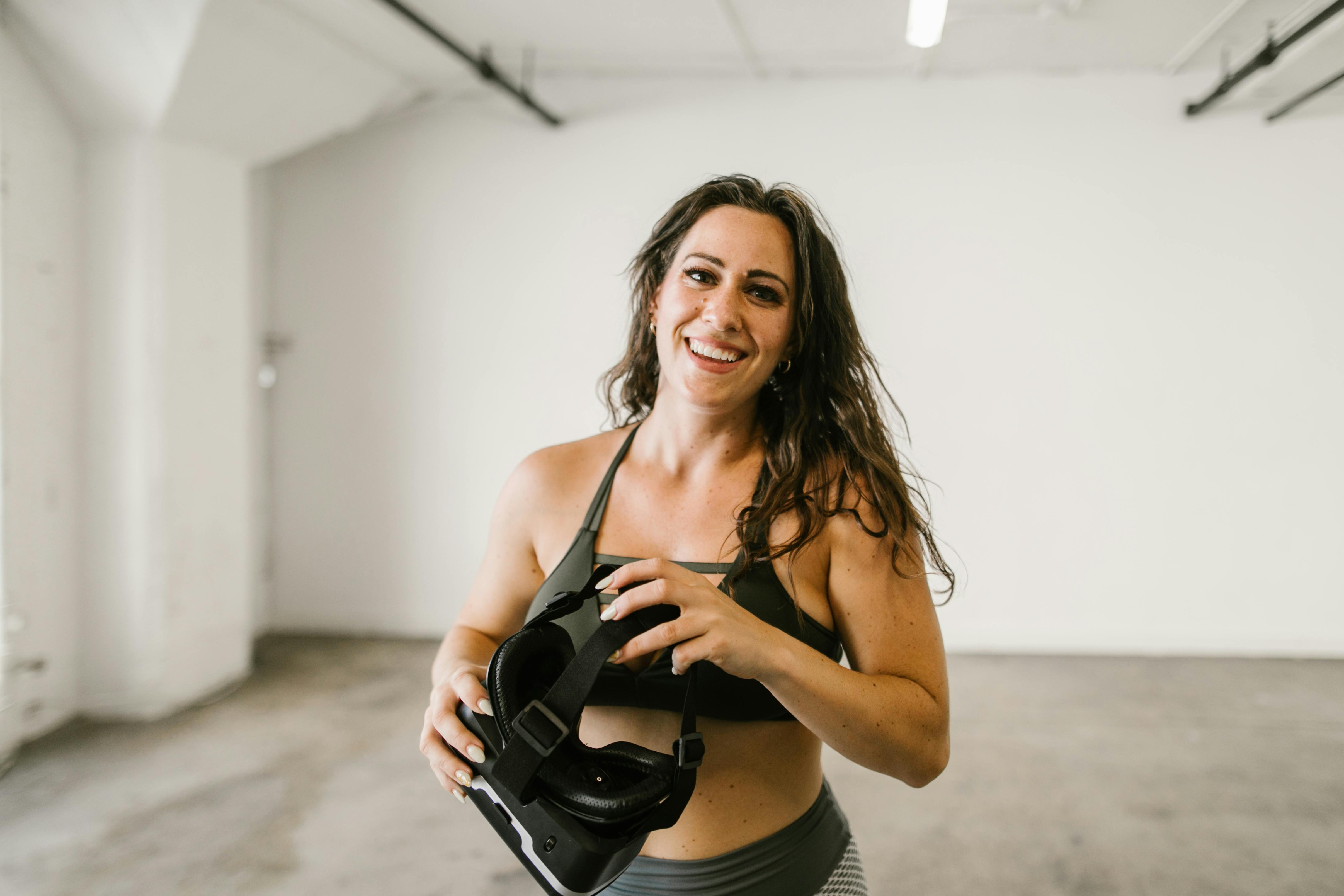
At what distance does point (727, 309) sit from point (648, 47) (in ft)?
12.1

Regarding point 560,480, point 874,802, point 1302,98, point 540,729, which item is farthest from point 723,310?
point 1302,98

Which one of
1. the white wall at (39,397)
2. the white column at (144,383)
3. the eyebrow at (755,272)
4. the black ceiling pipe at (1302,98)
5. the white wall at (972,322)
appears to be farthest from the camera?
the white wall at (972,322)

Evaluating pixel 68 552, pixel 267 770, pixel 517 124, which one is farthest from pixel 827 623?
A: pixel 517 124

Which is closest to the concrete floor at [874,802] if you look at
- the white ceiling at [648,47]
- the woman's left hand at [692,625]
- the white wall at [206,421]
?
the white wall at [206,421]

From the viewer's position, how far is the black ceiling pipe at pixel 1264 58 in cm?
312

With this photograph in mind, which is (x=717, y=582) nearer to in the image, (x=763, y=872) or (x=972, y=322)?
(x=763, y=872)

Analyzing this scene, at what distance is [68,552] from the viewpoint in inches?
137

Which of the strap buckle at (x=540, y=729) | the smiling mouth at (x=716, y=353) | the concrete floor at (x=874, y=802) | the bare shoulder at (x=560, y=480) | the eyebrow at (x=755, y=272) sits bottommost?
the concrete floor at (x=874, y=802)

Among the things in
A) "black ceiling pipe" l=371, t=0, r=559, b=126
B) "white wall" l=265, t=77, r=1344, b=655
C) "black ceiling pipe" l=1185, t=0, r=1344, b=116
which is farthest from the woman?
"white wall" l=265, t=77, r=1344, b=655

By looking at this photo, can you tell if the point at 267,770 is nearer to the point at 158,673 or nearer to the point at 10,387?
the point at 158,673

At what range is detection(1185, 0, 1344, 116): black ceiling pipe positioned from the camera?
3121 mm

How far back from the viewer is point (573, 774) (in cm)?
85

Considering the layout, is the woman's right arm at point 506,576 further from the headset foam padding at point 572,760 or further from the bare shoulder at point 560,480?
the headset foam padding at point 572,760

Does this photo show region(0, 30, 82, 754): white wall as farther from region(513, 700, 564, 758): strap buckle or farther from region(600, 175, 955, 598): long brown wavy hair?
region(513, 700, 564, 758): strap buckle
